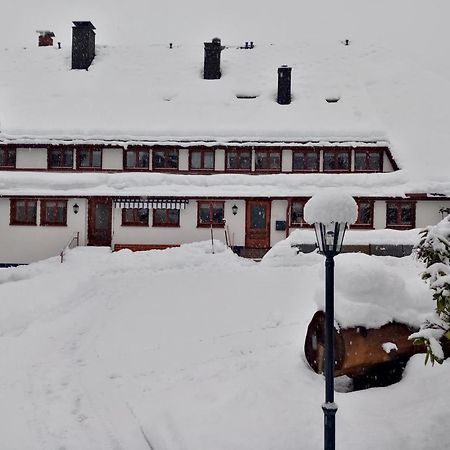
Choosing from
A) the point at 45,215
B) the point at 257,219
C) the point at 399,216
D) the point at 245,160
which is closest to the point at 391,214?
the point at 399,216

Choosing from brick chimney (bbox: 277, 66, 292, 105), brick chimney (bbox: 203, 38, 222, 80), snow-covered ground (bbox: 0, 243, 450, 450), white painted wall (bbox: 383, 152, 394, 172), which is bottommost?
snow-covered ground (bbox: 0, 243, 450, 450)

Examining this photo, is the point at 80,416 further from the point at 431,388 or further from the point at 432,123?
the point at 432,123

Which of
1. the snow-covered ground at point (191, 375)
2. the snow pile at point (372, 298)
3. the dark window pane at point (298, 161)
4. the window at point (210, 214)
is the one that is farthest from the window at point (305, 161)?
the snow pile at point (372, 298)

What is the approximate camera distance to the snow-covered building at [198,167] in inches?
925

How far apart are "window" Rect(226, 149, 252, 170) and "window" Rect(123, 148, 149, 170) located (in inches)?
171

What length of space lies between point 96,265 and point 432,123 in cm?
1871

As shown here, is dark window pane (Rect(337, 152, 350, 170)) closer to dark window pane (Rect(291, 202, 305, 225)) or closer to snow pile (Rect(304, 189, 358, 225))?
dark window pane (Rect(291, 202, 305, 225))

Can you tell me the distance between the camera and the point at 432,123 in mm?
25188

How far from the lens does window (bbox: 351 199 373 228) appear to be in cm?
2356

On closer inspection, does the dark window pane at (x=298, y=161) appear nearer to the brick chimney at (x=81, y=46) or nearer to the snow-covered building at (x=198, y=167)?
the snow-covered building at (x=198, y=167)

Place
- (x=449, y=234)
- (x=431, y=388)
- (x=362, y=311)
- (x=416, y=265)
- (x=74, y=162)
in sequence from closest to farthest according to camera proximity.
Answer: (x=449, y=234) < (x=431, y=388) < (x=362, y=311) < (x=416, y=265) < (x=74, y=162)

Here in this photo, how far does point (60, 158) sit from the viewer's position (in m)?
25.0

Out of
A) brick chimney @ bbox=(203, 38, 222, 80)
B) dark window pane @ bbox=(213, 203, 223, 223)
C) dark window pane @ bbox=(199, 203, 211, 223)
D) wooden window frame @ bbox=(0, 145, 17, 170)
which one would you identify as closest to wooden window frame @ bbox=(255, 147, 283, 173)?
dark window pane @ bbox=(213, 203, 223, 223)

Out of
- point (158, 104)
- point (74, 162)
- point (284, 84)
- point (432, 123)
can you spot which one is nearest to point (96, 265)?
point (74, 162)
